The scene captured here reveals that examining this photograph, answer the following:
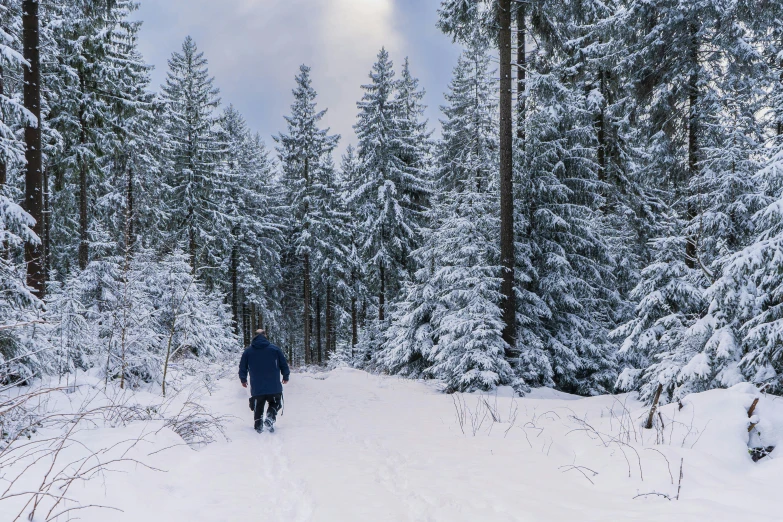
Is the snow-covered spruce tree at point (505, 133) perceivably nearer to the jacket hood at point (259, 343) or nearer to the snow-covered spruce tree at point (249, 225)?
the jacket hood at point (259, 343)

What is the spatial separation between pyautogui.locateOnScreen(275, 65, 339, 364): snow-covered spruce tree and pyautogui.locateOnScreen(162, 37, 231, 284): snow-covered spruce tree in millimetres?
4694

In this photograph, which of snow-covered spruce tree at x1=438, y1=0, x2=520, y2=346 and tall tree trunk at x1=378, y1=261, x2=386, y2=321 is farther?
tall tree trunk at x1=378, y1=261, x2=386, y2=321

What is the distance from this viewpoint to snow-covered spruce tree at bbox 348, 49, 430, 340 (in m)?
23.1

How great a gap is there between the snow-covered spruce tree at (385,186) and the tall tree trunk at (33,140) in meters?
15.1

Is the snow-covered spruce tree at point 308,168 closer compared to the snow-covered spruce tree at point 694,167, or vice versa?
the snow-covered spruce tree at point 694,167

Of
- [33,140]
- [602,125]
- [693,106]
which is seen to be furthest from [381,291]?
[33,140]

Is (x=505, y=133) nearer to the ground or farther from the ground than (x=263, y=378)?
farther from the ground

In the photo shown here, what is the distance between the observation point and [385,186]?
2281cm

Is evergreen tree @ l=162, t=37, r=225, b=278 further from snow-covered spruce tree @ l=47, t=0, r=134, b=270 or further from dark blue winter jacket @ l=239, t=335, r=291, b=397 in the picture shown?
dark blue winter jacket @ l=239, t=335, r=291, b=397

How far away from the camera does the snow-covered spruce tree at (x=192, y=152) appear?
24.3 meters

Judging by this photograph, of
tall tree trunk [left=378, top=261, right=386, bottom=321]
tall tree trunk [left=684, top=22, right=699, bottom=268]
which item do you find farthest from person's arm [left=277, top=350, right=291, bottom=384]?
tall tree trunk [left=378, top=261, right=386, bottom=321]

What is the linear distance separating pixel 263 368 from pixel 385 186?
16.2 meters

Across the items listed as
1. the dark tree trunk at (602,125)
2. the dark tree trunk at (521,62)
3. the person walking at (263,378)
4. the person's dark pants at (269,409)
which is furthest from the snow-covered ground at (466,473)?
the dark tree trunk at (602,125)

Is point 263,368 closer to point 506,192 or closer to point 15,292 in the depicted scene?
point 15,292
